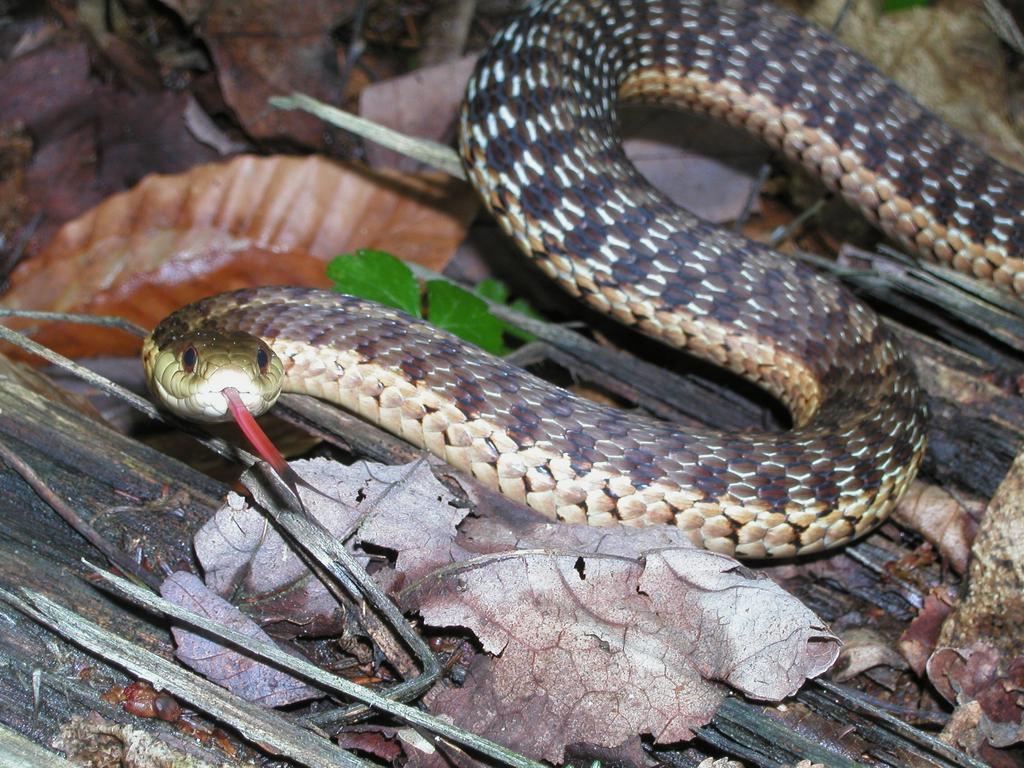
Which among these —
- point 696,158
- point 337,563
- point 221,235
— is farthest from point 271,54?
point 337,563

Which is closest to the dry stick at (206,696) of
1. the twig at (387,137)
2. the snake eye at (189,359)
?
the snake eye at (189,359)

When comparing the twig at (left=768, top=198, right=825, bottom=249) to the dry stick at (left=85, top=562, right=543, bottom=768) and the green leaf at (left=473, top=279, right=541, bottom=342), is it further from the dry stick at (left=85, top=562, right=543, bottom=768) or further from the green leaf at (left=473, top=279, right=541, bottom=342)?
the dry stick at (left=85, top=562, right=543, bottom=768)

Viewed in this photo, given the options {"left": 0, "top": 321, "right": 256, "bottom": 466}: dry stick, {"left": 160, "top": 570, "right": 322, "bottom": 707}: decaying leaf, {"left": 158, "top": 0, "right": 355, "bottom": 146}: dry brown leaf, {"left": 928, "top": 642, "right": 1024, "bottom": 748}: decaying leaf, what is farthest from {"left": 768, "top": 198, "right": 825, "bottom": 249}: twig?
{"left": 160, "top": 570, "right": 322, "bottom": 707}: decaying leaf

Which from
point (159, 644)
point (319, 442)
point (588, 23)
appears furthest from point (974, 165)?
point (159, 644)

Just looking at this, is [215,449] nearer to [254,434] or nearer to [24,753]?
[254,434]

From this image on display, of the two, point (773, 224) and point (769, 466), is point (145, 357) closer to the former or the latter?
point (769, 466)

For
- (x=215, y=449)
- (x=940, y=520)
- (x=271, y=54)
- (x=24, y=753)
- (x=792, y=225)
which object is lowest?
(x=24, y=753)

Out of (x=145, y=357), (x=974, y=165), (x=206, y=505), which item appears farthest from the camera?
(x=974, y=165)

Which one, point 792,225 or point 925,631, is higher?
point 792,225
